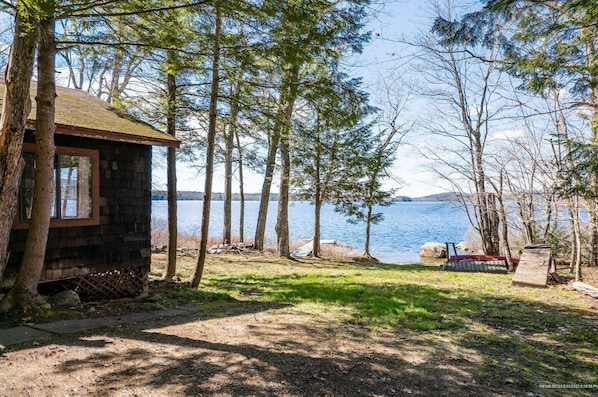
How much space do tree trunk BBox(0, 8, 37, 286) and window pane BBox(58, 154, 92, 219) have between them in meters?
1.44

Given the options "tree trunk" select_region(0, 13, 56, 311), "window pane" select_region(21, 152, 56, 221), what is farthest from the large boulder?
"tree trunk" select_region(0, 13, 56, 311)

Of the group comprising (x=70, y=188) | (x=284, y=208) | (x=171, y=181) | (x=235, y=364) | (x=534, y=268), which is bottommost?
(x=235, y=364)

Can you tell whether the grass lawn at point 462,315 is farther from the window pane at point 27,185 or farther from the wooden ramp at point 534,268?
the window pane at point 27,185

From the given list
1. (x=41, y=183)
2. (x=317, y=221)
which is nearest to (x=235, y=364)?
(x=41, y=183)

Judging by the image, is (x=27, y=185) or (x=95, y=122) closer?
(x=27, y=185)

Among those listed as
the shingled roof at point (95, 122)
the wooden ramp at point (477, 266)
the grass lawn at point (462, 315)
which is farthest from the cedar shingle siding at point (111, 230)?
the wooden ramp at point (477, 266)

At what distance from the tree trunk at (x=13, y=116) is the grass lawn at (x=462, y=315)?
10.1 ft

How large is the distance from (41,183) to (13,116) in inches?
38.3

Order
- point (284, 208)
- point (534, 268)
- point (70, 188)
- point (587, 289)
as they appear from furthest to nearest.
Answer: point (284, 208) < point (534, 268) < point (587, 289) < point (70, 188)

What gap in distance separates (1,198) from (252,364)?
3891 mm

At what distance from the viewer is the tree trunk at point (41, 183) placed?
5.58 metres

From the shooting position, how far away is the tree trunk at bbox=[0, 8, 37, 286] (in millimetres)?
5207

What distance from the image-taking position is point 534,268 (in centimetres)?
1002

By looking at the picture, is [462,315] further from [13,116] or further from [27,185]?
[27,185]
